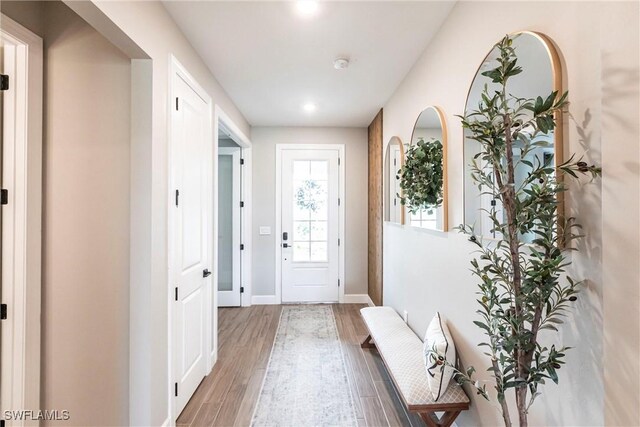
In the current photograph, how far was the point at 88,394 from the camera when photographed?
1.65 m

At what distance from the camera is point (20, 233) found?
1.56 meters

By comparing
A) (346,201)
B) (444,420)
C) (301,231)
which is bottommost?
(444,420)

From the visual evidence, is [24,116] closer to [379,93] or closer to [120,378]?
[120,378]

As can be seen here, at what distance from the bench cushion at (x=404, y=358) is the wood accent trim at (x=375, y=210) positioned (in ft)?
3.20

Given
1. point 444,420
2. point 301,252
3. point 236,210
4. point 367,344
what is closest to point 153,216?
point 444,420

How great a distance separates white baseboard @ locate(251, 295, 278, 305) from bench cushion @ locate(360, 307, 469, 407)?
1.93m

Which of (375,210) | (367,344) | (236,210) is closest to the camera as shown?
(367,344)

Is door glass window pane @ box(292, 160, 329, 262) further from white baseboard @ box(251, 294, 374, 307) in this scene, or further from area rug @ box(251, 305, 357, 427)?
area rug @ box(251, 305, 357, 427)

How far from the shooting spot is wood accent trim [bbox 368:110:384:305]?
369 cm

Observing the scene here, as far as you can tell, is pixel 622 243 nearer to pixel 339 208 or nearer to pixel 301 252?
pixel 339 208

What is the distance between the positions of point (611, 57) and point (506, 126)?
28 cm

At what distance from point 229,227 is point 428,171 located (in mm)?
3072

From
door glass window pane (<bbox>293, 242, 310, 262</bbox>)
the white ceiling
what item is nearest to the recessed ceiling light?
the white ceiling

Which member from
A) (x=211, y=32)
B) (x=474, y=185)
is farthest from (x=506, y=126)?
(x=211, y=32)
